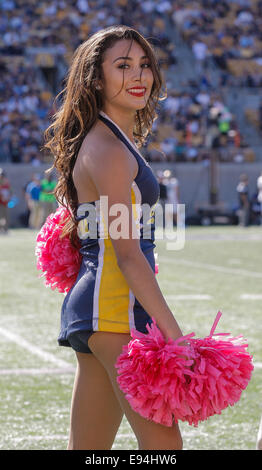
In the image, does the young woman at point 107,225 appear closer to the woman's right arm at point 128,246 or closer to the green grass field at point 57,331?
the woman's right arm at point 128,246

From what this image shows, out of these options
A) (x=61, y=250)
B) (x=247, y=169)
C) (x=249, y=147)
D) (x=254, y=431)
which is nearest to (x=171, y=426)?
(x=61, y=250)

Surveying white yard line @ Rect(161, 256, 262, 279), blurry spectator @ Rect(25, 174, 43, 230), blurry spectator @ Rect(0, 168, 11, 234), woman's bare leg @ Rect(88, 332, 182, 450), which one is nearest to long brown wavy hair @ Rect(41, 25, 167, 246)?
woman's bare leg @ Rect(88, 332, 182, 450)

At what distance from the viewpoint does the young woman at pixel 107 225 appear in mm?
2764

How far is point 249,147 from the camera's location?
33375 mm

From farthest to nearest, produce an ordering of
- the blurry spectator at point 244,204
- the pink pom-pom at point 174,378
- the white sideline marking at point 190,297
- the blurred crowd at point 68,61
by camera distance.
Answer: the blurred crowd at point 68,61
the blurry spectator at point 244,204
the white sideline marking at point 190,297
the pink pom-pom at point 174,378

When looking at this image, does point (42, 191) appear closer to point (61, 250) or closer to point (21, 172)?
point (21, 172)

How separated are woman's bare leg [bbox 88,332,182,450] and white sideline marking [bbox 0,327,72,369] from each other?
12.7ft

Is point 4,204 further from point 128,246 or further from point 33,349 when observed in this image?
point 128,246

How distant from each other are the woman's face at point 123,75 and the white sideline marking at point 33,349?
3931mm

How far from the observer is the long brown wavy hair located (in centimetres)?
299

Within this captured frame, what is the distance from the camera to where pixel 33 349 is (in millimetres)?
7340

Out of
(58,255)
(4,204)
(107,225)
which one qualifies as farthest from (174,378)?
(4,204)

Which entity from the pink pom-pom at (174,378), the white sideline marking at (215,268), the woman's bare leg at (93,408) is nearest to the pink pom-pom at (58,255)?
the woman's bare leg at (93,408)

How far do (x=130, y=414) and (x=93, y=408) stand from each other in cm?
23
